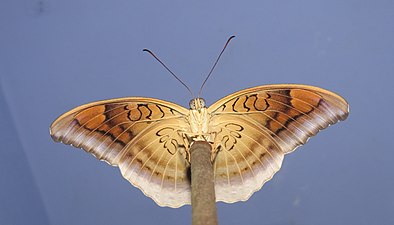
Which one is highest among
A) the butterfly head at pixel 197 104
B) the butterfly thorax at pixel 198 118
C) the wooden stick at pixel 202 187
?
the butterfly head at pixel 197 104

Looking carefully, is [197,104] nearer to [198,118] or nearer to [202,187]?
[198,118]

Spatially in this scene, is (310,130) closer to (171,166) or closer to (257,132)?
(257,132)

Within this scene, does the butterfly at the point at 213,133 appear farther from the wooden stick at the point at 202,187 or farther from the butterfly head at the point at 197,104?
the wooden stick at the point at 202,187

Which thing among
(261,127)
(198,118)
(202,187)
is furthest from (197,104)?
(202,187)

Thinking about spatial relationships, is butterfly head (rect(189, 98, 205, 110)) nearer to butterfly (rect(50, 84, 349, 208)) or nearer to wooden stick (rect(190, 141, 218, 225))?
butterfly (rect(50, 84, 349, 208))

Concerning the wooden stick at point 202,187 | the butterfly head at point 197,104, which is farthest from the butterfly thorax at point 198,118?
the wooden stick at point 202,187

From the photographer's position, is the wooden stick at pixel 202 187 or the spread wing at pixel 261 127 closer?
the wooden stick at pixel 202 187

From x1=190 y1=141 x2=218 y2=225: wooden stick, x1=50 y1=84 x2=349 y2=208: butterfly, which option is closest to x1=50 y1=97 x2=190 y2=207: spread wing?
x1=50 y1=84 x2=349 y2=208: butterfly
